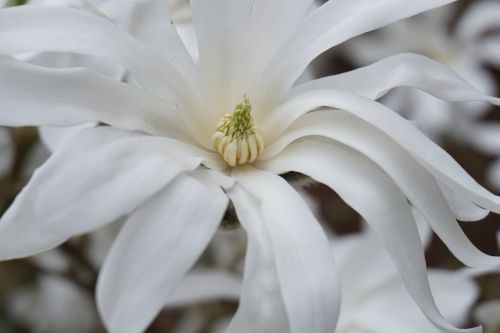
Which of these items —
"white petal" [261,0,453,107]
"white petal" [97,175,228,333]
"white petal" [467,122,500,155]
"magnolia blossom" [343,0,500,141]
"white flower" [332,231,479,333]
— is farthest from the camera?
"magnolia blossom" [343,0,500,141]

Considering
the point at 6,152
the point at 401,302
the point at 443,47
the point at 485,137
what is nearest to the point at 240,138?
the point at 401,302

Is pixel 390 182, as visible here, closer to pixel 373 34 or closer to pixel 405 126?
pixel 405 126

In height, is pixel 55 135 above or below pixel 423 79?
below

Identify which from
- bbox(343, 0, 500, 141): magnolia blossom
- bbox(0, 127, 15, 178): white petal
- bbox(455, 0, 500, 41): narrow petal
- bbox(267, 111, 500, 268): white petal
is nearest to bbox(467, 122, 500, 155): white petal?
bbox(343, 0, 500, 141): magnolia blossom

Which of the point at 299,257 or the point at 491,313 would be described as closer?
the point at 299,257

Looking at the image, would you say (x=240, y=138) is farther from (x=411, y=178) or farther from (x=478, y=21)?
(x=478, y=21)

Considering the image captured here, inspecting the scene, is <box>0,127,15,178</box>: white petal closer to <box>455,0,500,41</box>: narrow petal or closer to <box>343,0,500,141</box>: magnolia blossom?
<box>343,0,500,141</box>: magnolia blossom
